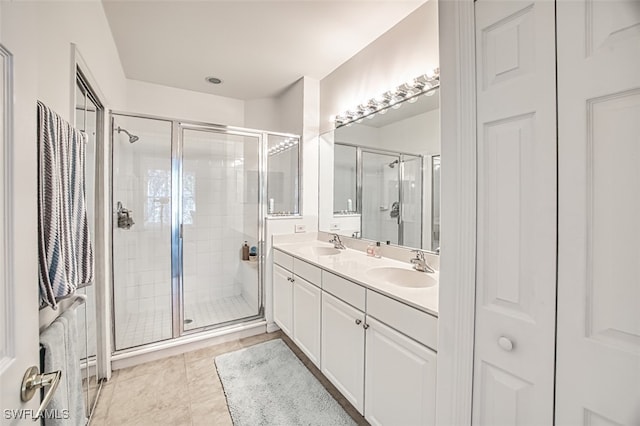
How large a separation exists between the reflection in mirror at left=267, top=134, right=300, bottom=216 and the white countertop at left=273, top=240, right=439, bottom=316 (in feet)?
1.37

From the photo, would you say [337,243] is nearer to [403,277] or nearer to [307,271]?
[307,271]

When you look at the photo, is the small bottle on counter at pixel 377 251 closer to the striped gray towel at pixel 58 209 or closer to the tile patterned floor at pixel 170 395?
the tile patterned floor at pixel 170 395

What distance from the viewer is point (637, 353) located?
607 millimetres

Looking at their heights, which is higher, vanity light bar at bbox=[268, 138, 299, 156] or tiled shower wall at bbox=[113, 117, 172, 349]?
vanity light bar at bbox=[268, 138, 299, 156]

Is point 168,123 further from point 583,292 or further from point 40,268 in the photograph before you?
point 583,292

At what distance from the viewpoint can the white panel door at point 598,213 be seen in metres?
0.62

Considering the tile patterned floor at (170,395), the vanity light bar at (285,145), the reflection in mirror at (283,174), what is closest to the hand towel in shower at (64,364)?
the tile patterned floor at (170,395)

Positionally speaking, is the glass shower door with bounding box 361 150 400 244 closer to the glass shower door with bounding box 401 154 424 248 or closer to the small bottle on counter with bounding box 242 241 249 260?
the glass shower door with bounding box 401 154 424 248

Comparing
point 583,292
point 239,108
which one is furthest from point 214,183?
point 583,292

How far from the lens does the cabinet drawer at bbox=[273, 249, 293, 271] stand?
234 centimetres

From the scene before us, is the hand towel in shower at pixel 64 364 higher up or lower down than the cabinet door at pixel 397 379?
higher up

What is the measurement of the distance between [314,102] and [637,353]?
2.84m

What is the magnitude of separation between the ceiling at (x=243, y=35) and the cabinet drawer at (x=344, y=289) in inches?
71.0

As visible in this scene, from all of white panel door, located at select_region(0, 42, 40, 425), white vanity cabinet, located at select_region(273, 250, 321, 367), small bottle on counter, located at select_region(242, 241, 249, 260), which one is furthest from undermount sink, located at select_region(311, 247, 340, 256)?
white panel door, located at select_region(0, 42, 40, 425)
